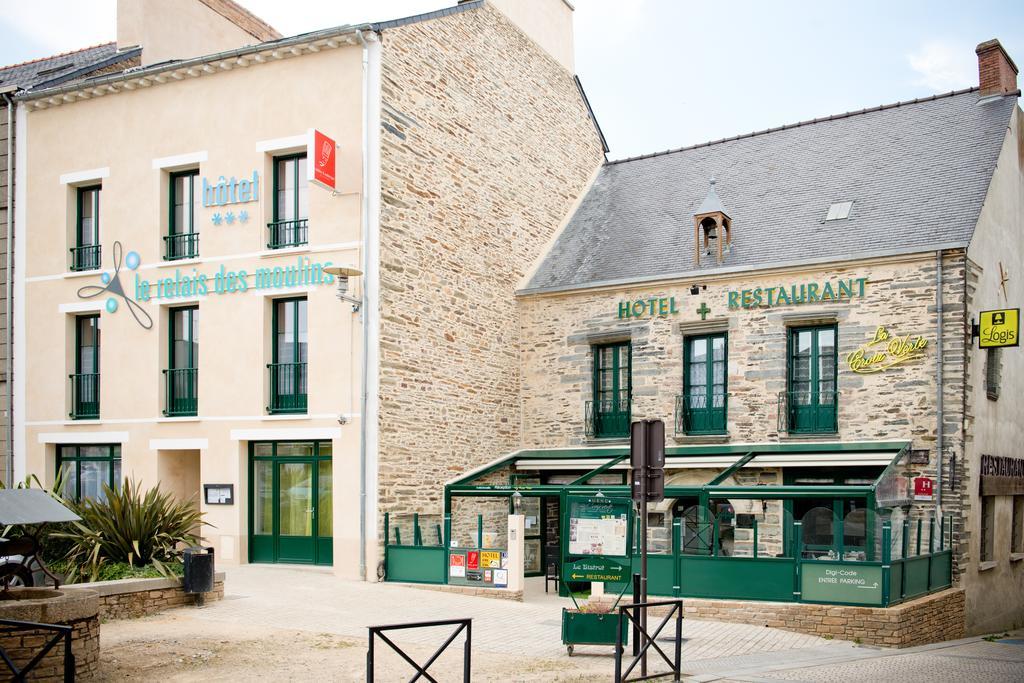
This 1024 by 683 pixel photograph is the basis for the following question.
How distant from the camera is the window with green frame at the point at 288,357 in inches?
660

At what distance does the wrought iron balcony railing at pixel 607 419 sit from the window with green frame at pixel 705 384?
1.21m

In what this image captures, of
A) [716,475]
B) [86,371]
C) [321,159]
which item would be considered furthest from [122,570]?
[716,475]

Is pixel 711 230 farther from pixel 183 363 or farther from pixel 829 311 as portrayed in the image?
pixel 183 363

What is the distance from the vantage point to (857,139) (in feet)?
64.4

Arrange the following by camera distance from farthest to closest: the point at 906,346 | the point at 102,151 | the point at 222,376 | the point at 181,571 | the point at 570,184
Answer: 1. the point at 570,184
2. the point at 102,151
3. the point at 222,376
4. the point at 906,346
5. the point at 181,571

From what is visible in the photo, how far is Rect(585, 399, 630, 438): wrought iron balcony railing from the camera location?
61.0 feet

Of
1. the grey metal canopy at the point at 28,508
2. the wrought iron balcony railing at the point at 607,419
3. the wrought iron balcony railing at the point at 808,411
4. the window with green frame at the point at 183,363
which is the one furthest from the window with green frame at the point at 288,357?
the wrought iron balcony railing at the point at 808,411

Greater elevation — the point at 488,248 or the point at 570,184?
the point at 570,184

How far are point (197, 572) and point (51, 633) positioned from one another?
398cm

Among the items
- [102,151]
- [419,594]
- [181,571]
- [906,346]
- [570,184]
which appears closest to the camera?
[181,571]

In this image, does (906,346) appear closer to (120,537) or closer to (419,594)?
(419,594)

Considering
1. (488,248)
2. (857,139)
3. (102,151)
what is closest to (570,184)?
(488,248)

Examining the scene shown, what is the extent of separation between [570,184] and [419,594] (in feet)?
34.3

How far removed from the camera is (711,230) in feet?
61.2
